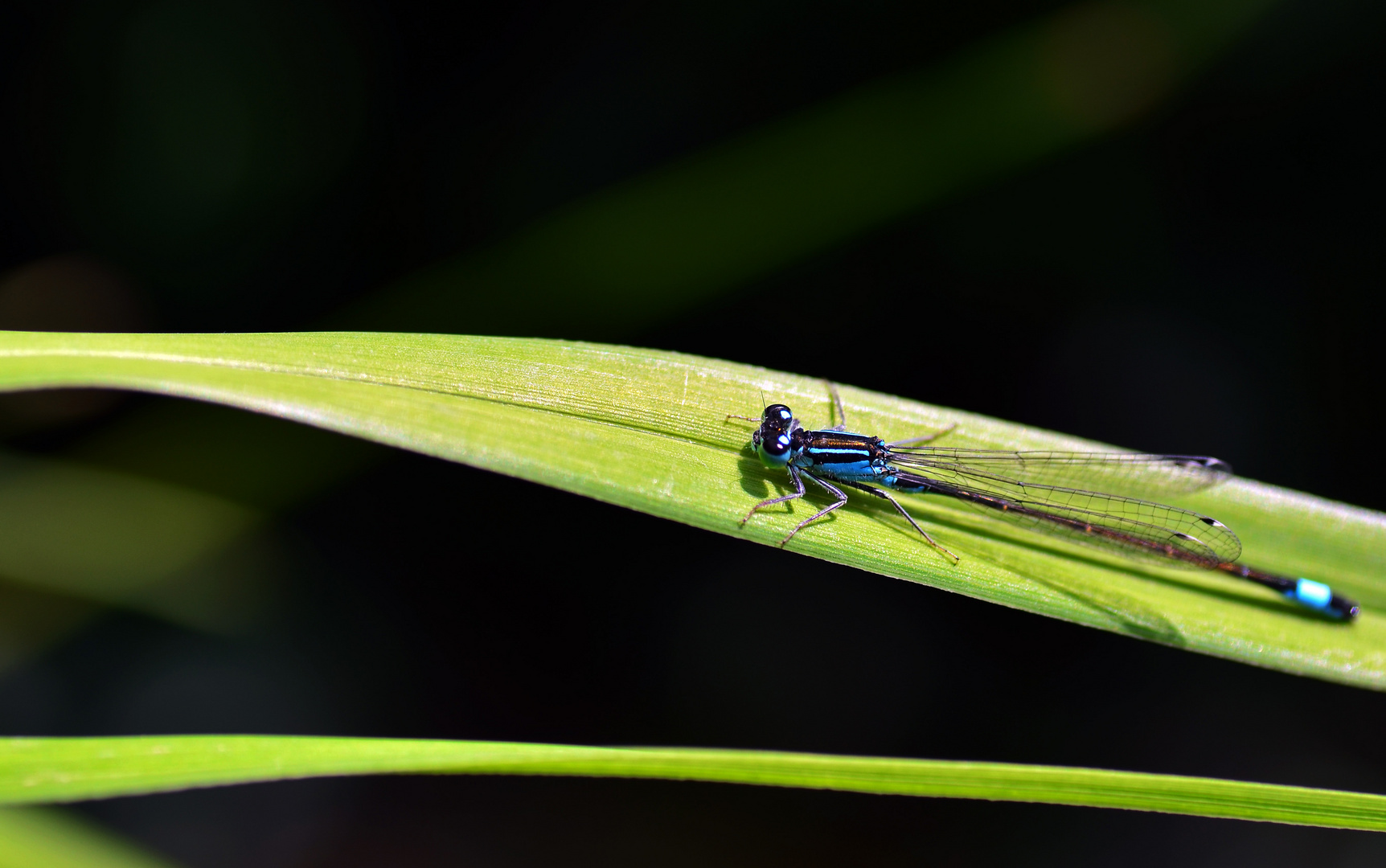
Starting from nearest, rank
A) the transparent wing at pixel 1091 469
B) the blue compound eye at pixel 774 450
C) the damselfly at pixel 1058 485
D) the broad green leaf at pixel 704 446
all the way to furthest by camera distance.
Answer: the broad green leaf at pixel 704 446 < the blue compound eye at pixel 774 450 < the damselfly at pixel 1058 485 < the transparent wing at pixel 1091 469

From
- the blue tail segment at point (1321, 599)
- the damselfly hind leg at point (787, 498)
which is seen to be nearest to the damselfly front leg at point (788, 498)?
the damselfly hind leg at point (787, 498)

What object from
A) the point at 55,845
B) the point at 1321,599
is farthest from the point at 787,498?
the point at 55,845

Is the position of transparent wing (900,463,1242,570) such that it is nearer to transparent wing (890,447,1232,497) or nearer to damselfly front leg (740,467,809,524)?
transparent wing (890,447,1232,497)

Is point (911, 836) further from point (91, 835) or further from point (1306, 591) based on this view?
point (91, 835)

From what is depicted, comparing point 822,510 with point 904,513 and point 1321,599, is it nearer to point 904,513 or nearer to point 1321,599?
point 904,513

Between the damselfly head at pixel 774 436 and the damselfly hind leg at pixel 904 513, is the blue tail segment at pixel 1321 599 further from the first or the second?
the damselfly head at pixel 774 436

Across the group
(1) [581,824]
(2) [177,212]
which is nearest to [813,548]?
(1) [581,824]
